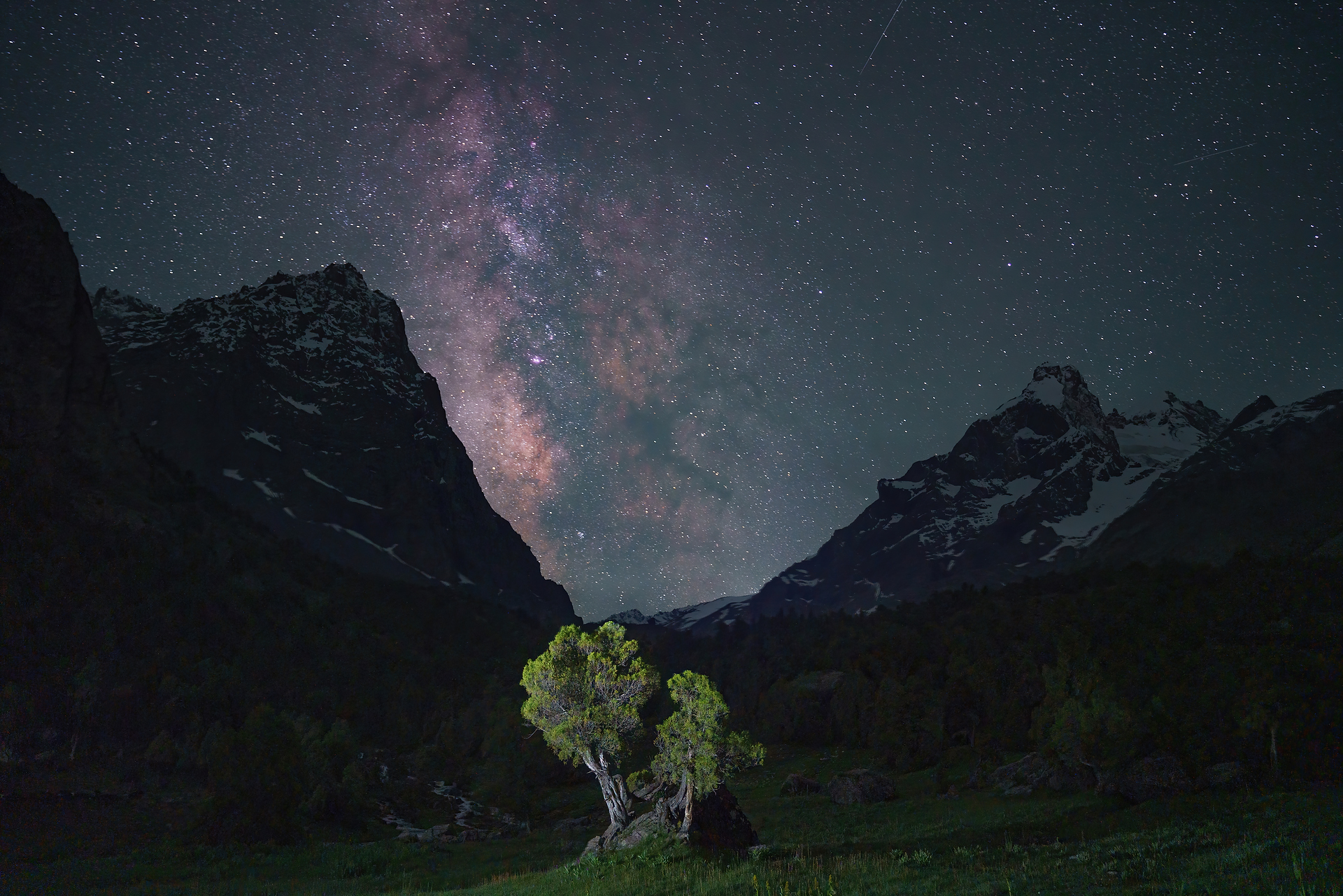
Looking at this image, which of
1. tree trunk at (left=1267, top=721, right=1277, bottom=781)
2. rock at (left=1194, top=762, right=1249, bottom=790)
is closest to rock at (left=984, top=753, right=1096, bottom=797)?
rock at (left=1194, top=762, right=1249, bottom=790)

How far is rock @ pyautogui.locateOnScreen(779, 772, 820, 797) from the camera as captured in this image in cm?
7875

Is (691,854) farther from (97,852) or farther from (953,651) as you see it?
(953,651)

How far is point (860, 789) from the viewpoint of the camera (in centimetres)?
6969

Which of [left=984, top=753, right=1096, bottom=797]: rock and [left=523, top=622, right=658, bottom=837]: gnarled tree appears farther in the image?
[left=984, top=753, right=1096, bottom=797]: rock

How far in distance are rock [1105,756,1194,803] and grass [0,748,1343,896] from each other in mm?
1834

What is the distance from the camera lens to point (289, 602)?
174 m

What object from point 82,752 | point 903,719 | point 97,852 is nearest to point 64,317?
point 82,752

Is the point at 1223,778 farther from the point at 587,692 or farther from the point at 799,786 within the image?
the point at 587,692

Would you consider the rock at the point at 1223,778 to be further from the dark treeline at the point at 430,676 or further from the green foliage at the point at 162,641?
the green foliage at the point at 162,641

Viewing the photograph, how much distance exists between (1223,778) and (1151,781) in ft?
17.1

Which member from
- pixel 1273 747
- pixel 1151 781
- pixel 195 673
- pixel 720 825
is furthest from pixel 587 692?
pixel 195 673

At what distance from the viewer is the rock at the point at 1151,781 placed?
5144 centimetres

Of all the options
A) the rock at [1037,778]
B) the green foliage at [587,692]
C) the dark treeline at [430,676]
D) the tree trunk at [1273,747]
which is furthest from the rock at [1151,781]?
the green foliage at [587,692]

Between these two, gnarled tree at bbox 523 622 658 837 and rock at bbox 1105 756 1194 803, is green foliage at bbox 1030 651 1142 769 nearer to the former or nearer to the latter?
rock at bbox 1105 756 1194 803
